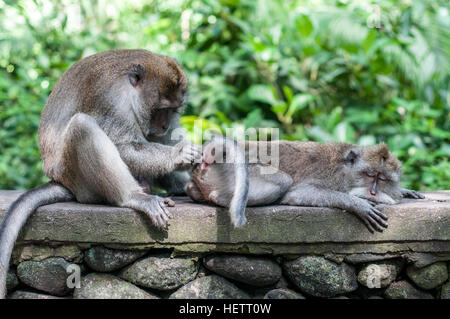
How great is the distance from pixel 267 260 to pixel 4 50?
583 cm

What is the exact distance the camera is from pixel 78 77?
3.69 metres

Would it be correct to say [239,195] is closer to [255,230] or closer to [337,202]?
[255,230]

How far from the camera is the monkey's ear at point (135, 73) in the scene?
11.6ft

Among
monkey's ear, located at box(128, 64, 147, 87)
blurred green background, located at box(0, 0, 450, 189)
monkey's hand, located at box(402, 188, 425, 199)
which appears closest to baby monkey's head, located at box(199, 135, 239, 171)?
monkey's ear, located at box(128, 64, 147, 87)

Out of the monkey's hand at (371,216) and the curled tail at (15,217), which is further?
the monkey's hand at (371,216)

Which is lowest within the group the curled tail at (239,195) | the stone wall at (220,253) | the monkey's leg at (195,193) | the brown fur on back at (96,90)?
the stone wall at (220,253)

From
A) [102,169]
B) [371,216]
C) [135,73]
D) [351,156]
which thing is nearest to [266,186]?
[371,216]

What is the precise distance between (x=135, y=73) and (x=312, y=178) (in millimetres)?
1535

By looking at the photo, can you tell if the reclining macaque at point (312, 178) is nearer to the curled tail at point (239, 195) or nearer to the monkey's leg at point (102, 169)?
the curled tail at point (239, 195)

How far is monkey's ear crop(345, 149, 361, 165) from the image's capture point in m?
3.86

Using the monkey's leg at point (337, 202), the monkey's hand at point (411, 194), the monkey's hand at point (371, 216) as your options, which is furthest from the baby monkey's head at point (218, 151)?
the monkey's hand at point (411, 194)

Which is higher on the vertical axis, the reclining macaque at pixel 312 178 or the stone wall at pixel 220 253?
the reclining macaque at pixel 312 178

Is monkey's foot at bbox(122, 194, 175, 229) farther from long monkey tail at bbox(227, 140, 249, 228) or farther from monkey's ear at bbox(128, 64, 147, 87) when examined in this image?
monkey's ear at bbox(128, 64, 147, 87)
